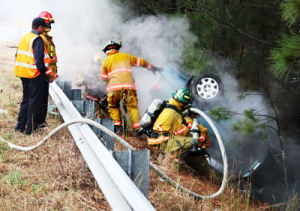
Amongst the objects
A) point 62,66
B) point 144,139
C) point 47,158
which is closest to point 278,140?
point 144,139

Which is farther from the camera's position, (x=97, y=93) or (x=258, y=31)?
(x=97, y=93)

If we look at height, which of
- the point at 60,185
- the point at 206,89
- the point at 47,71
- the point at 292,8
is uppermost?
the point at 292,8

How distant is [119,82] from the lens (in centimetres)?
695

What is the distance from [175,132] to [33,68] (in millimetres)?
2128

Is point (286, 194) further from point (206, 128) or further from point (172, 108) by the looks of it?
point (172, 108)

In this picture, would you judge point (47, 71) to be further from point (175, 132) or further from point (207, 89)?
point (207, 89)

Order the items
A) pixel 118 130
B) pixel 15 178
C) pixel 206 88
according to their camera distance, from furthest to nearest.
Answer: pixel 206 88 → pixel 118 130 → pixel 15 178

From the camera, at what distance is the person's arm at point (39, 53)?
566 centimetres

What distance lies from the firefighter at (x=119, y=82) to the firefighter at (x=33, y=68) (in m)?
1.41

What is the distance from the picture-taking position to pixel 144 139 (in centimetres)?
680

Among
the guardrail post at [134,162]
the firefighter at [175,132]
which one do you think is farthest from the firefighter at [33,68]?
the guardrail post at [134,162]

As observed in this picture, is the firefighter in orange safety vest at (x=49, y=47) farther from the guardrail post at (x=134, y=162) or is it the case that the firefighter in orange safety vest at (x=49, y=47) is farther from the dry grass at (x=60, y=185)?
the guardrail post at (x=134, y=162)

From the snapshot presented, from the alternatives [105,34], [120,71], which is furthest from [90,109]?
[105,34]

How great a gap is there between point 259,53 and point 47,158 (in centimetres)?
402
